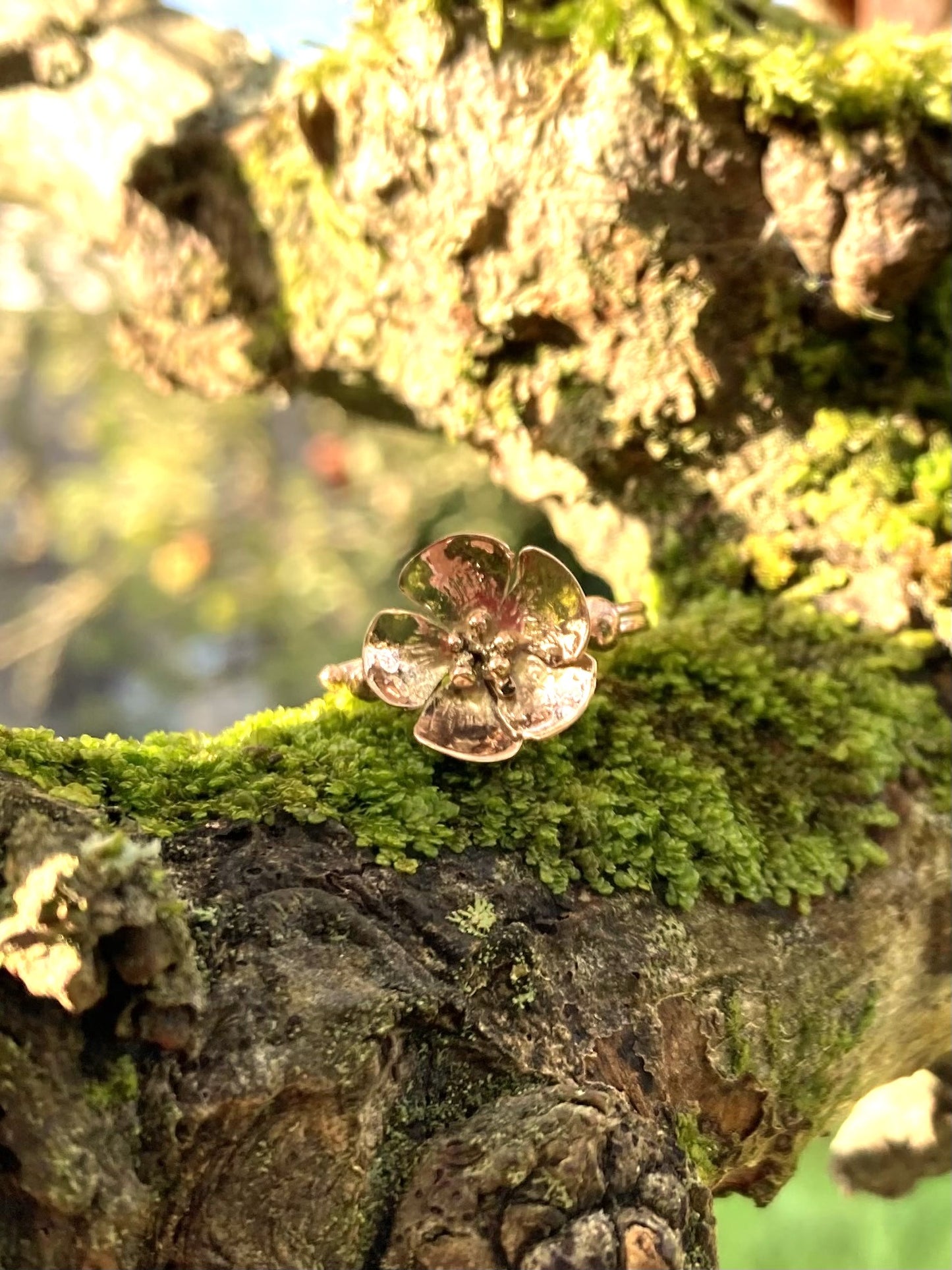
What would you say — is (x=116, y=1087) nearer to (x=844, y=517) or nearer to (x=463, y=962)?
(x=463, y=962)

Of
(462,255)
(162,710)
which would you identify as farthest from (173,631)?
(462,255)

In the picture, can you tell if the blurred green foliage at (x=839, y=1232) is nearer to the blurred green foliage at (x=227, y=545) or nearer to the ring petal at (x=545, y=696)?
the blurred green foliage at (x=227, y=545)

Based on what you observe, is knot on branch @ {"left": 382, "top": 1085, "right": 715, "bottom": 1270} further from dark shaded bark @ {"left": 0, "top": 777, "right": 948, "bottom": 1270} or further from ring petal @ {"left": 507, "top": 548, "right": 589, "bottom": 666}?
ring petal @ {"left": 507, "top": 548, "right": 589, "bottom": 666}

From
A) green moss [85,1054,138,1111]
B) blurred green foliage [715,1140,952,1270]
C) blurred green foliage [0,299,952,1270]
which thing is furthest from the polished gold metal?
blurred green foliage [715,1140,952,1270]

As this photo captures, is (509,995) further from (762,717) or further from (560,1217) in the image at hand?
(762,717)

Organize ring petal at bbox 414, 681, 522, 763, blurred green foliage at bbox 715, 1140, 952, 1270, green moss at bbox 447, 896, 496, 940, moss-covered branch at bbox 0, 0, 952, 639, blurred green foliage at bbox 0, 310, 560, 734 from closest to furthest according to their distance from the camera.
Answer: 1. green moss at bbox 447, 896, 496, 940
2. ring petal at bbox 414, 681, 522, 763
3. moss-covered branch at bbox 0, 0, 952, 639
4. blurred green foliage at bbox 715, 1140, 952, 1270
5. blurred green foliage at bbox 0, 310, 560, 734

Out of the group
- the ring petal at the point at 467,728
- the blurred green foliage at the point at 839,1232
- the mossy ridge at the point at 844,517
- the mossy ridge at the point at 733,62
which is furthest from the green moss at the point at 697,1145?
the blurred green foliage at the point at 839,1232
